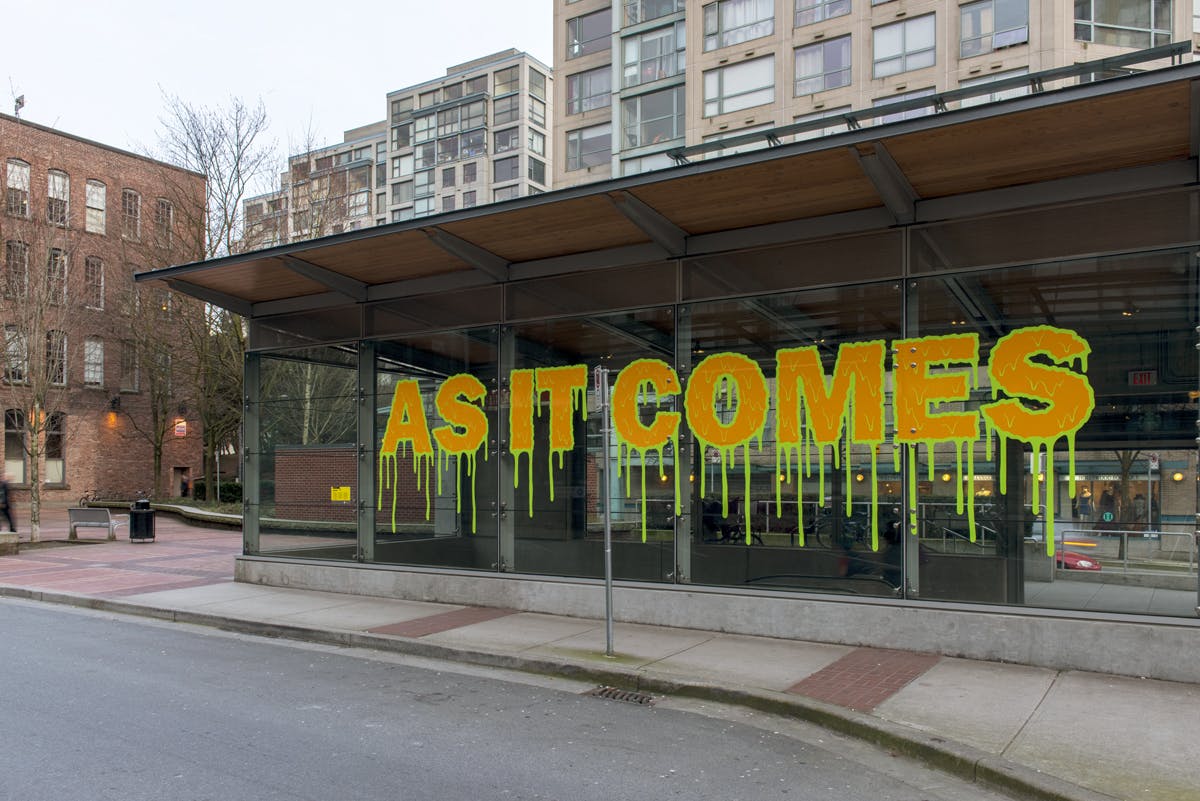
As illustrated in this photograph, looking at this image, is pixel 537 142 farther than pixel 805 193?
Yes

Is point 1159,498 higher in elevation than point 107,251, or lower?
lower

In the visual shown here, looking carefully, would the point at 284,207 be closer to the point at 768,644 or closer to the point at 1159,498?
the point at 768,644

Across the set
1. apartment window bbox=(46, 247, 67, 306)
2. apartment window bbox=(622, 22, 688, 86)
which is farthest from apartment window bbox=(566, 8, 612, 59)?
apartment window bbox=(46, 247, 67, 306)

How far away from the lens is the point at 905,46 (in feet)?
109

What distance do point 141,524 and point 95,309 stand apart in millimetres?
16221

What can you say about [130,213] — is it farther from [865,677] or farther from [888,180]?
[865,677]

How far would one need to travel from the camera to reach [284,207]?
1201 inches

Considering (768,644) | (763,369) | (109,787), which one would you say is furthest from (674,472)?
(109,787)

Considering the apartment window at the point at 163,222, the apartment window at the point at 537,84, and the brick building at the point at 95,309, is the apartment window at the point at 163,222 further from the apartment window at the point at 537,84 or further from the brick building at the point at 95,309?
the apartment window at the point at 537,84

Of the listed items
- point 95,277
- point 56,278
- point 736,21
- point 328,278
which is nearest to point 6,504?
point 56,278

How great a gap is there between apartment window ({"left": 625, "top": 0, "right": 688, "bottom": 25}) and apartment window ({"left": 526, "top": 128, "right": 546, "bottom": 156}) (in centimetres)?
3325

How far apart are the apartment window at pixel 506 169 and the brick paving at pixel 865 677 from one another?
232ft

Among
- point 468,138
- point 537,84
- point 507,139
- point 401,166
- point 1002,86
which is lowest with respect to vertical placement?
point 1002,86

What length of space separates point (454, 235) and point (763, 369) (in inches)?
151
